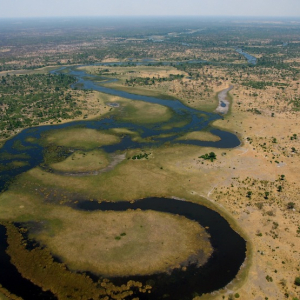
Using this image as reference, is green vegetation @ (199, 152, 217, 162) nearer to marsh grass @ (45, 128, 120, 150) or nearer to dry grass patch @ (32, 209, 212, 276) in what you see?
dry grass patch @ (32, 209, 212, 276)

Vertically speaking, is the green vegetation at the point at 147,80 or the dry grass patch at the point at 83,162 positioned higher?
the green vegetation at the point at 147,80

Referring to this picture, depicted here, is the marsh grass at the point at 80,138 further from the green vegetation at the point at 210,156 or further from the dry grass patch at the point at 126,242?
the dry grass patch at the point at 126,242

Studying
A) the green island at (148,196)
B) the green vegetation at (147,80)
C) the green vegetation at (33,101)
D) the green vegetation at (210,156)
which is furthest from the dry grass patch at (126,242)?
the green vegetation at (147,80)

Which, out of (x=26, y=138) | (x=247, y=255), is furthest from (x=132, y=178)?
(x=26, y=138)

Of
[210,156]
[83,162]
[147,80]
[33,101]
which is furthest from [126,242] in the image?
[147,80]

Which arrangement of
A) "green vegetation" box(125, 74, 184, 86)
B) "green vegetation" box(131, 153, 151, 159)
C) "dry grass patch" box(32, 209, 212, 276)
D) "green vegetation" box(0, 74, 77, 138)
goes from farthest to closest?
1. "green vegetation" box(125, 74, 184, 86)
2. "green vegetation" box(0, 74, 77, 138)
3. "green vegetation" box(131, 153, 151, 159)
4. "dry grass patch" box(32, 209, 212, 276)

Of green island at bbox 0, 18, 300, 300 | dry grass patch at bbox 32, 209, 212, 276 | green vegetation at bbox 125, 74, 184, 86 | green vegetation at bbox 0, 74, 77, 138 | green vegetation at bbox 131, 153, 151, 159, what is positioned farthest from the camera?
green vegetation at bbox 125, 74, 184, 86

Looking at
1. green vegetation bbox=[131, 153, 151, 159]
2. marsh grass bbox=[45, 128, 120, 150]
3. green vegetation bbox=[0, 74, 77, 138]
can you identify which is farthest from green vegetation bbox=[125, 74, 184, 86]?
green vegetation bbox=[131, 153, 151, 159]

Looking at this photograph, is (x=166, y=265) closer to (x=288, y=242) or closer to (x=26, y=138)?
(x=288, y=242)

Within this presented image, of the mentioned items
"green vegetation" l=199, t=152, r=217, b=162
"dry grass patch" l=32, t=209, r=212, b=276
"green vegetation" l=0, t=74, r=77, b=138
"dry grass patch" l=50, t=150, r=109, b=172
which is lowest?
"dry grass patch" l=32, t=209, r=212, b=276

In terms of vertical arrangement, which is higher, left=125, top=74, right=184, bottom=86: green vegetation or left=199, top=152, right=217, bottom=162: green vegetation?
left=125, top=74, right=184, bottom=86: green vegetation
